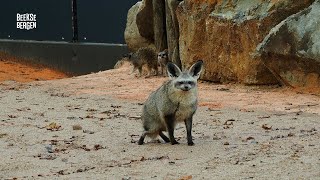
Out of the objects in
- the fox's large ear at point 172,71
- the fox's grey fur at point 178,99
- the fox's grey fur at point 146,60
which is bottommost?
the fox's grey fur at point 146,60

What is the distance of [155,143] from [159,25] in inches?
377

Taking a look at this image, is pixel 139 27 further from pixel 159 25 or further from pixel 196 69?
pixel 196 69

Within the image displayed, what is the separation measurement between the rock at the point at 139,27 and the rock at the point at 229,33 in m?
3.17

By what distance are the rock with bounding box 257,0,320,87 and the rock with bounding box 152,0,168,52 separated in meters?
5.17

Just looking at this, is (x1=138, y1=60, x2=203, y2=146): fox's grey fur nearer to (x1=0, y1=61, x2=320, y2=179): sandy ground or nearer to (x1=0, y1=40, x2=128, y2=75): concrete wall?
(x1=0, y1=61, x2=320, y2=179): sandy ground

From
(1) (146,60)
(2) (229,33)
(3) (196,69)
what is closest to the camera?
(3) (196,69)

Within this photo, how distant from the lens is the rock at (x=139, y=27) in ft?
59.2

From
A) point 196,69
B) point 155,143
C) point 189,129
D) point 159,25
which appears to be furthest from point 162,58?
point 189,129

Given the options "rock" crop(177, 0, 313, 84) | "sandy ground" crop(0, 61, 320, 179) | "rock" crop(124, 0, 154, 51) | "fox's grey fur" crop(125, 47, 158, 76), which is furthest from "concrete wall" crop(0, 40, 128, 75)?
"sandy ground" crop(0, 61, 320, 179)

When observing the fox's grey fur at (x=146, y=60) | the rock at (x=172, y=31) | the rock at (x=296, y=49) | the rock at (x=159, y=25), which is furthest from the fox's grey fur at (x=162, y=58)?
the rock at (x=296, y=49)

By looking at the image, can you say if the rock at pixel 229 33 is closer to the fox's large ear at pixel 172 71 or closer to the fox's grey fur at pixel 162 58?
the fox's grey fur at pixel 162 58

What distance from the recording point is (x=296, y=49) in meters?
11.5

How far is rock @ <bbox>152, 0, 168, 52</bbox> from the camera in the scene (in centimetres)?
1702

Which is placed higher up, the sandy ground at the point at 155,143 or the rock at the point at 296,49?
the rock at the point at 296,49
